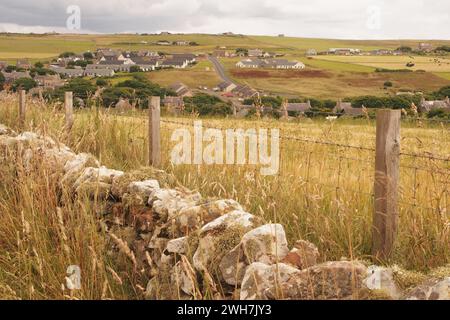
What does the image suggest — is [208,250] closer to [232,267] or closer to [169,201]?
[232,267]

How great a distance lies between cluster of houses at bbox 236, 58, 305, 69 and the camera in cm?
7794

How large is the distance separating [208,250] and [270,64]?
3216 inches

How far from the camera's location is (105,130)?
8445 mm

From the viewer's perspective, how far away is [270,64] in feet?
A: 274

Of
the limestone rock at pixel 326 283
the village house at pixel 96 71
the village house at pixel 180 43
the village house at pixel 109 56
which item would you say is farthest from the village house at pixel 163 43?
the limestone rock at pixel 326 283

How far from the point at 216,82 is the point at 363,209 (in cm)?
5522

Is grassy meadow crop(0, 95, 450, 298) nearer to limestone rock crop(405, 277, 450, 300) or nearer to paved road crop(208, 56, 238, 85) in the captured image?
limestone rock crop(405, 277, 450, 300)

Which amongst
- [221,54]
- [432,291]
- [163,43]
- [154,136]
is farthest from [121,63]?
[432,291]

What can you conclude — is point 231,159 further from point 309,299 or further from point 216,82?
point 216,82

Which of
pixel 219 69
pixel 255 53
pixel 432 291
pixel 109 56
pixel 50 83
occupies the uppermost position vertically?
pixel 255 53

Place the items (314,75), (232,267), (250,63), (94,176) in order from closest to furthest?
(232,267)
(94,176)
(314,75)
(250,63)

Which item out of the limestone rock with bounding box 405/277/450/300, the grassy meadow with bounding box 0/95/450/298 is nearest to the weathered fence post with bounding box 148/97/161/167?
the grassy meadow with bounding box 0/95/450/298

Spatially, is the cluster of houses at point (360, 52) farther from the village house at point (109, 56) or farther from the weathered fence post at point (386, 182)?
the weathered fence post at point (386, 182)
